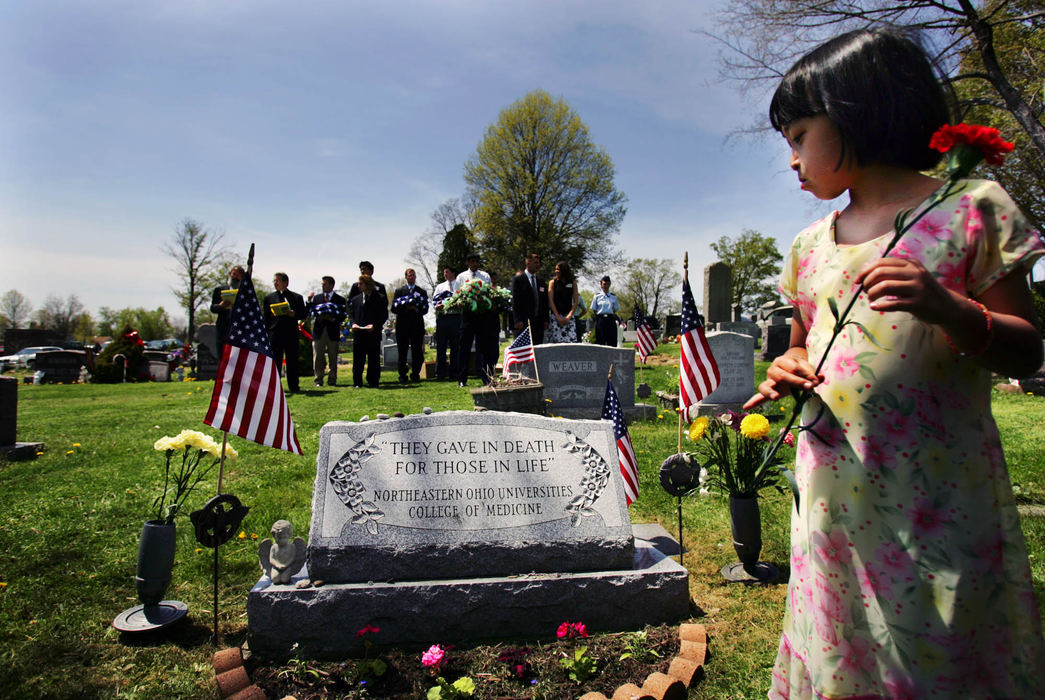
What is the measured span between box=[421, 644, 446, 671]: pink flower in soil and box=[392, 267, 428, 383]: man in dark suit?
9.87 meters

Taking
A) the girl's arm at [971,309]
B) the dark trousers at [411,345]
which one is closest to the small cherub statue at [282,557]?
the girl's arm at [971,309]

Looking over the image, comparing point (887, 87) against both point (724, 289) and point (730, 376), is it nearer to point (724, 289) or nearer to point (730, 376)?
point (730, 376)

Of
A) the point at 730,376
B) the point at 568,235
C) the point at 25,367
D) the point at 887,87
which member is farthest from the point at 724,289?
the point at 25,367

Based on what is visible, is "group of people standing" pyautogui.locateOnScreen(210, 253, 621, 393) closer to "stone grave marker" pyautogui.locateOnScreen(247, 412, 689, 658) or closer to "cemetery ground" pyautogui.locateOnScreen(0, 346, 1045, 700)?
"cemetery ground" pyautogui.locateOnScreen(0, 346, 1045, 700)

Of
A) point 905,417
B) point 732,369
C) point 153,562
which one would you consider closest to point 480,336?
point 732,369

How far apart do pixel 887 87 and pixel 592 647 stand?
2733 mm

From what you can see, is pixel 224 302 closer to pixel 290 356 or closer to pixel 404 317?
pixel 290 356

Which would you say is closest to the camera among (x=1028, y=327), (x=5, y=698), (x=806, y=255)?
(x=1028, y=327)

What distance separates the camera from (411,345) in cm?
1327

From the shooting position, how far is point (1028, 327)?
115 cm

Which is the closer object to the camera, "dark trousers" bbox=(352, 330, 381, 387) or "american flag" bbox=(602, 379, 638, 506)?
"american flag" bbox=(602, 379, 638, 506)

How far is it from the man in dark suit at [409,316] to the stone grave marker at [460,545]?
29.9 feet

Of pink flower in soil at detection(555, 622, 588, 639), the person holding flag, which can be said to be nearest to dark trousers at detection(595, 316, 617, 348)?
the person holding flag

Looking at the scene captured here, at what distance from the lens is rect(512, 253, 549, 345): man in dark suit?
1081cm
